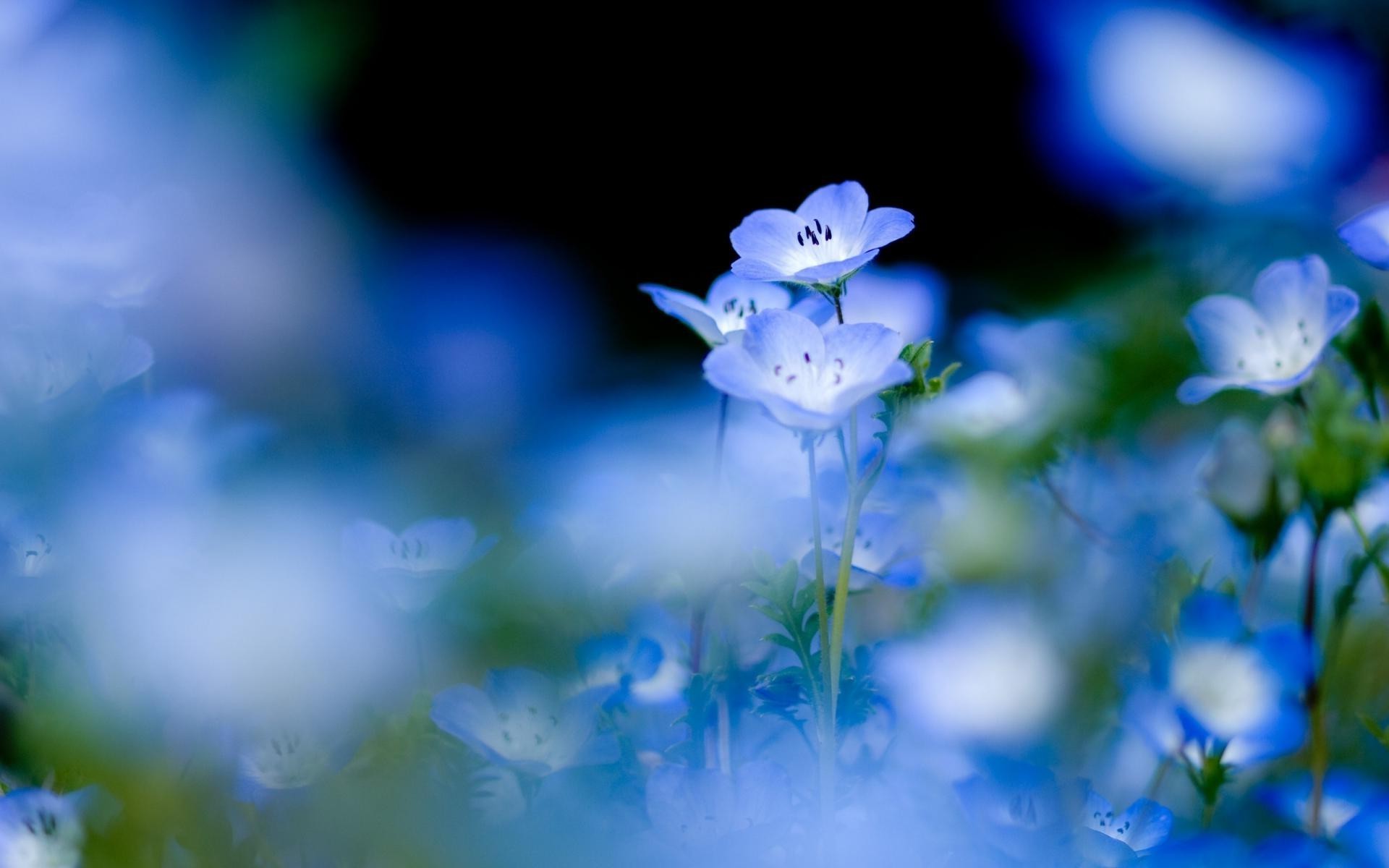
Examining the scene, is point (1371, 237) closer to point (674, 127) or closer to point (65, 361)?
point (65, 361)

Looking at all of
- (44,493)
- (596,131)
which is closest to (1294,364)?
(44,493)

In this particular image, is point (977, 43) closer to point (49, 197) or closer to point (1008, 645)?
point (49, 197)

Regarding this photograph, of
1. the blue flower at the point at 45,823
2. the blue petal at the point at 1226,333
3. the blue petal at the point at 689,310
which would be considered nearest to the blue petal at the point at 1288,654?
the blue petal at the point at 1226,333

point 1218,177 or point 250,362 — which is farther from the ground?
point 1218,177

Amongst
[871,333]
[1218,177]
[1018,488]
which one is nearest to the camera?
[871,333]

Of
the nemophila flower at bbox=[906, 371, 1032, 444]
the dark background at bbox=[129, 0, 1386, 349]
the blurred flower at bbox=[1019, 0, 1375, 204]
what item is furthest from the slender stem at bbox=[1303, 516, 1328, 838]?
the dark background at bbox=[129, 0, 1386, 349]
